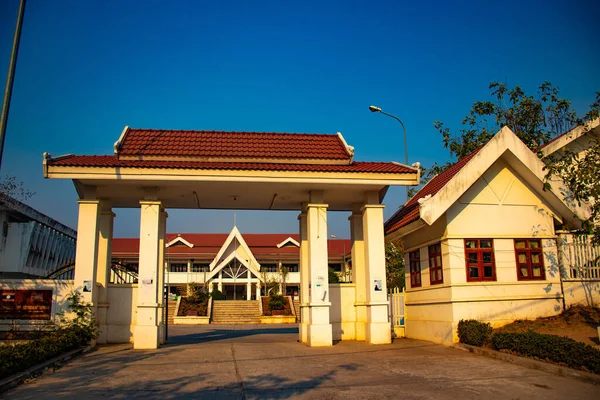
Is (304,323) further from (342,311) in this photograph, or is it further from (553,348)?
(553,348)

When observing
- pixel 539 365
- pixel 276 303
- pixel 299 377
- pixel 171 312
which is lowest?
pixel 299 377

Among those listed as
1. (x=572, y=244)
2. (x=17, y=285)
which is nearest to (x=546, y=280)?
(x=572, y=244)

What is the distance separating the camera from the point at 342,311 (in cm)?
1694

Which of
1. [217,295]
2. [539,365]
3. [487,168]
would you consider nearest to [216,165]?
[487,168]

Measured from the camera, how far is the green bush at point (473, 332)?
12.7 m

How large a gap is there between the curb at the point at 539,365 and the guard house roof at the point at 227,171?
5.52 m

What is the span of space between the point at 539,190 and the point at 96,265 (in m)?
13.4

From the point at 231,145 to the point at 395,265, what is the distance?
17279 mm

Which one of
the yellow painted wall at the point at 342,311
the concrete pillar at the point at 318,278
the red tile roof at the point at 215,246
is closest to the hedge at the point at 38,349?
the concrete pillar at the point at 318,278

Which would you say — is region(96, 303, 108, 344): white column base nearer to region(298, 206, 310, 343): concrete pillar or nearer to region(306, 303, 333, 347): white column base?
region(298, 206, 310, 343): concrete pillar

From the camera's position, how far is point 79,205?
50.5 feet

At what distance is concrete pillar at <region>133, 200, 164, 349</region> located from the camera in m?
14.6

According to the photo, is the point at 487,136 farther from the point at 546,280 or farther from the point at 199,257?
the point at 199,257

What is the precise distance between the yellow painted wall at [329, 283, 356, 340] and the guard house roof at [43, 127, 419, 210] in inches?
118
